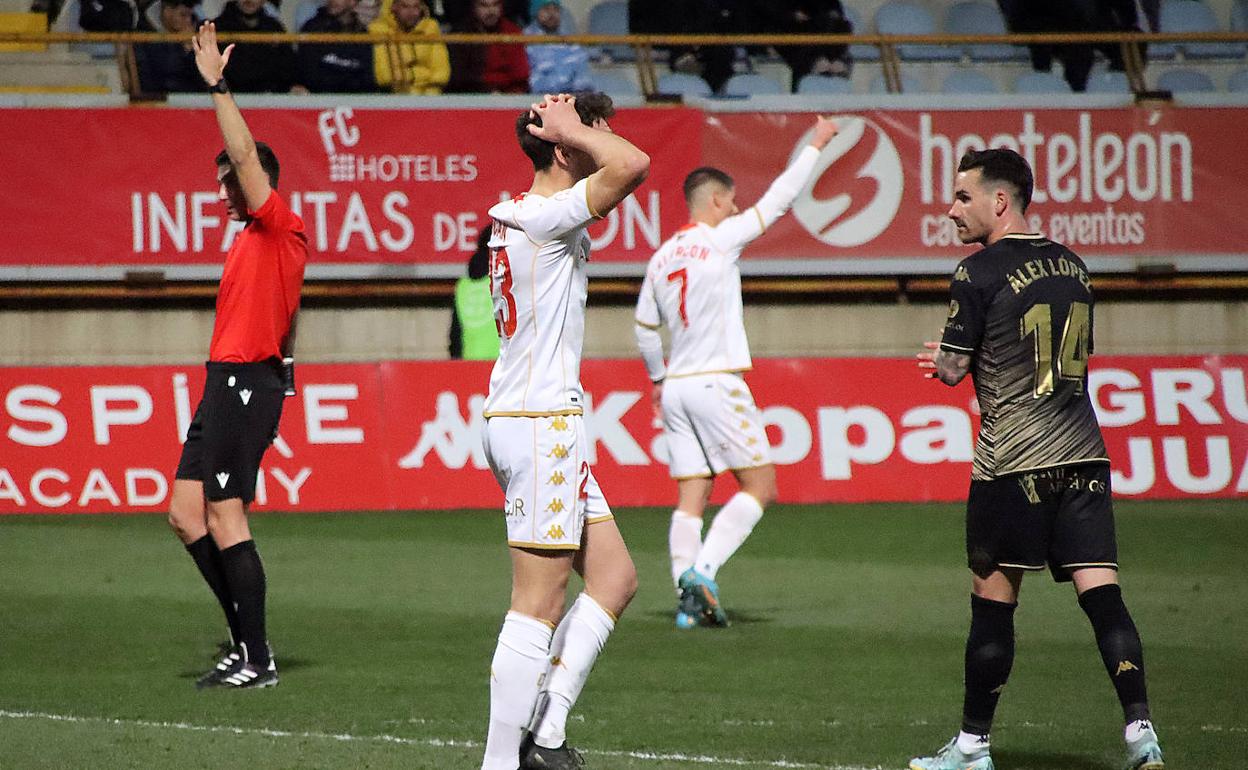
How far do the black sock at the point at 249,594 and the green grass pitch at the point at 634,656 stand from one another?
22 cm

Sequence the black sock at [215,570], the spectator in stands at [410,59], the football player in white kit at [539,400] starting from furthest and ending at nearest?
the spectator in stands at [410,59]
the black sock at [215,570]
the football player in white kit at [539,400]

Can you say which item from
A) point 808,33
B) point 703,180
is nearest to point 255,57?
point 808,33

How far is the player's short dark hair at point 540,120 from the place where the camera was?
211 inches

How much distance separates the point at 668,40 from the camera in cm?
1811

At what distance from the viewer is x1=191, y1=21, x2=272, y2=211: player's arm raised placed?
23.1 ft

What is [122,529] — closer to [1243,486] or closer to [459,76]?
[459,76]

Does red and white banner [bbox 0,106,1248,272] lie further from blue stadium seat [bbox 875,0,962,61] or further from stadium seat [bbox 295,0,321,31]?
blue stadium seat [bbox 875,0,962,61]

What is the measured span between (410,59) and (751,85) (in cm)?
380

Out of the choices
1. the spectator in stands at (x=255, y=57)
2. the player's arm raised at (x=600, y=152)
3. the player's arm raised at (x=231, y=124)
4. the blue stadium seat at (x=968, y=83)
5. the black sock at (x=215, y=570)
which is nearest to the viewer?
the player's arm raised at (x=600, y=152)

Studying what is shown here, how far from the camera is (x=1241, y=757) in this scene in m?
6.23

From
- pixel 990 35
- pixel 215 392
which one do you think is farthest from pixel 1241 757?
pixel 990 35

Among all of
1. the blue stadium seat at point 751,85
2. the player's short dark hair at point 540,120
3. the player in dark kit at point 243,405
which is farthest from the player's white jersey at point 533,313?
the blue stadium seat at point 751,85

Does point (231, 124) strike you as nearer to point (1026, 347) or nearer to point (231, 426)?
point (231, 426)

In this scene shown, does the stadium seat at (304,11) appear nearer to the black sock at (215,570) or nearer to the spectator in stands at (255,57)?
the spectator in stands at (255,57)
